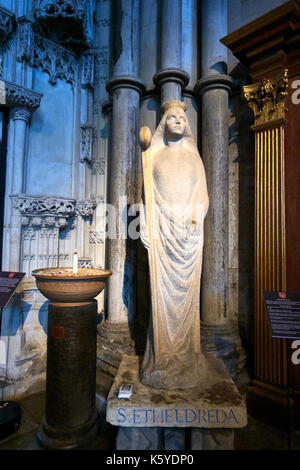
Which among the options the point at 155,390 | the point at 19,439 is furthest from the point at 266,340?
the point at 19,439

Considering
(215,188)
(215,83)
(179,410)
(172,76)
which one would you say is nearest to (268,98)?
(215,83)

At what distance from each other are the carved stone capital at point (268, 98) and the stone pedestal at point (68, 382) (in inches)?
97.7

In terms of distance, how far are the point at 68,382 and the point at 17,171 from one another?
7.69 ft

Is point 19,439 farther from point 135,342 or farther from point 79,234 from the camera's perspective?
point 79,234

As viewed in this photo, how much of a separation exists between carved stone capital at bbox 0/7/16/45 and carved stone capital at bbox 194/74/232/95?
2.23m

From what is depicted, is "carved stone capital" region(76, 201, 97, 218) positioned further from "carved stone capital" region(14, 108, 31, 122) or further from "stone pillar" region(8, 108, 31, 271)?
"carved stone capital" region(14, 108, 31, 122)

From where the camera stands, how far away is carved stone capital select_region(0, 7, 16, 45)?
9.82ft

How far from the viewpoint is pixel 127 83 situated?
3209mm

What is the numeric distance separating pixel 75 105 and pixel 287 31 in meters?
2.56

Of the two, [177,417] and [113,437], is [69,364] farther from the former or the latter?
[177,417]

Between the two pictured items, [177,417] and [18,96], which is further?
[18,96]

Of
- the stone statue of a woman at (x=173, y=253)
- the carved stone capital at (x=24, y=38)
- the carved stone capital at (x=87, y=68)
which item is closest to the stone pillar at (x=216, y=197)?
the stone statue of a woman at (x=173, y=253)

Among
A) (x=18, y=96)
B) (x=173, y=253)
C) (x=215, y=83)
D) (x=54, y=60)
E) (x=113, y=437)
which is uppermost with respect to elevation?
(x=54, y=60)

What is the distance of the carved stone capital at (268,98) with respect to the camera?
2568 millimetres
